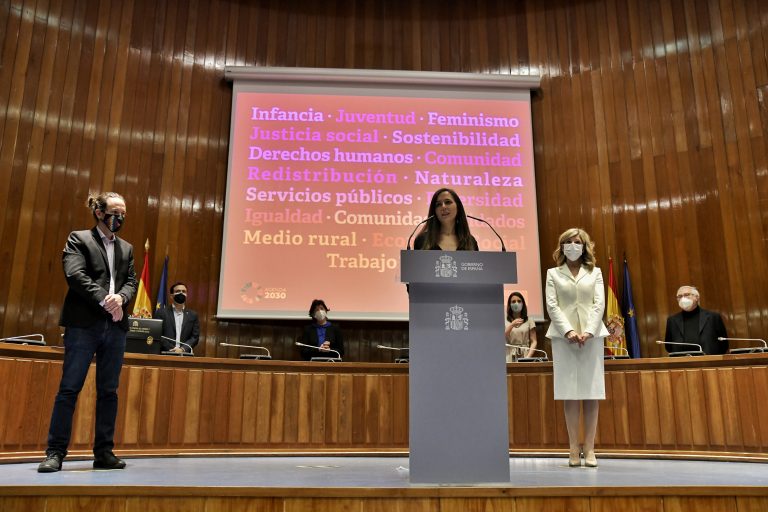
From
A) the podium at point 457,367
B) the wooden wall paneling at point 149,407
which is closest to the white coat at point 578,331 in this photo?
the podium at point 457,367

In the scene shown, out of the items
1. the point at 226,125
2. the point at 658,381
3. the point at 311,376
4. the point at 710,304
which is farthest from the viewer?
the point at 226,125

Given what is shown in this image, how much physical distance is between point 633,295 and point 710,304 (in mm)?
722

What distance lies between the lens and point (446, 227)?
305cm

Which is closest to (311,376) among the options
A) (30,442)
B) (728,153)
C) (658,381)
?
(30,442)

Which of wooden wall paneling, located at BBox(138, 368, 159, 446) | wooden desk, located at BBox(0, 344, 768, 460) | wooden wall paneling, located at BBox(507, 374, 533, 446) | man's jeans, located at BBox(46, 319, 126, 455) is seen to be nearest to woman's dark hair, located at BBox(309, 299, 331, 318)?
wooden desk, located at BBox(0, 344, 768, 460)

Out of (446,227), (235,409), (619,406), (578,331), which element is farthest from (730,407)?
(235,409)

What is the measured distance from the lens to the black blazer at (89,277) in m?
3.19

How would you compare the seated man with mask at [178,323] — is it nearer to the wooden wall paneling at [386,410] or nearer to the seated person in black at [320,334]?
the seated person in black at [320,334]

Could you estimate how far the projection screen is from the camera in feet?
22.0

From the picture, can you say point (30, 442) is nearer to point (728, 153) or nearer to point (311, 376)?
point (311, 376)

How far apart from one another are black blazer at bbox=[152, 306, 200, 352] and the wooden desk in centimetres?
72

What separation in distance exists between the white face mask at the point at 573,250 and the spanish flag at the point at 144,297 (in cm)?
418

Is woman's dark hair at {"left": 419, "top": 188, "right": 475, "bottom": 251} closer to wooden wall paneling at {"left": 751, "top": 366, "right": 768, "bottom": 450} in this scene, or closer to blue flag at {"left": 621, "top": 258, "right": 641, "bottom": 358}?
wooden wall paneling at {"left": 751, "top": 366, "right": 768, "bottom": 450}

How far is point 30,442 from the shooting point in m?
4.11
